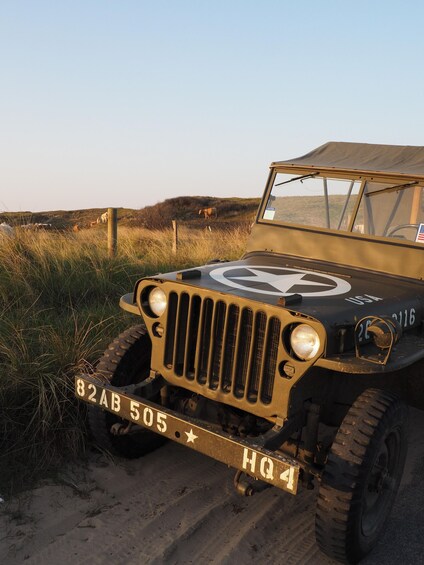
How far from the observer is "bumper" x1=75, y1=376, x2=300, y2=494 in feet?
8.66

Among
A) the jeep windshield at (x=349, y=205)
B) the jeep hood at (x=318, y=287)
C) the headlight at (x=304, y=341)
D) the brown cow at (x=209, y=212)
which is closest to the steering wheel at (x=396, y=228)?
the jeep windshield at (x=349, y=205)

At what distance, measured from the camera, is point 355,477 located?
2.71 m

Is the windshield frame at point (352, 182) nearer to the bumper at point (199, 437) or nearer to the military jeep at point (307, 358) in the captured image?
the military jeep at point (307, 358)

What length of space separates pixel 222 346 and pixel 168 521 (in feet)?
3.43

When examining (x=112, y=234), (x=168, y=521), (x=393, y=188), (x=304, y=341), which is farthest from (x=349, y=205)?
(x=112, y=234)

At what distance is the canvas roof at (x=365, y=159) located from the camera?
4.01 metres

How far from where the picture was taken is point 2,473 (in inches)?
139

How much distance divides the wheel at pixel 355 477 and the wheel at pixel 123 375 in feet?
4.60

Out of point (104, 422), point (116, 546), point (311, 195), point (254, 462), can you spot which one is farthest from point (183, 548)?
point (311, 195)

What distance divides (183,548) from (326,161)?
113 inches

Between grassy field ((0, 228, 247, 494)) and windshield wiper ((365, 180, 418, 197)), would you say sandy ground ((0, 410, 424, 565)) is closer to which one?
grassy field ((0, 228, 247, 494))

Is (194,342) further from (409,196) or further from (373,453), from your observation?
(409,196)

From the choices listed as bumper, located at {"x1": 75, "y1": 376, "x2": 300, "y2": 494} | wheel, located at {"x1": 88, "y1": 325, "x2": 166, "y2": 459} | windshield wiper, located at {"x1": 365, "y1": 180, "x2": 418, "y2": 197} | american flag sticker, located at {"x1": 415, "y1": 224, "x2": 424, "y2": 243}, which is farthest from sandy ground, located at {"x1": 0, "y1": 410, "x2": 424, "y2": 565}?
windshield wiper, located at {"x1": 365, "y1": 180, "x2": 418, "y2": 197}

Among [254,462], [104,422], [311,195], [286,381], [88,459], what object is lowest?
[88,459]
